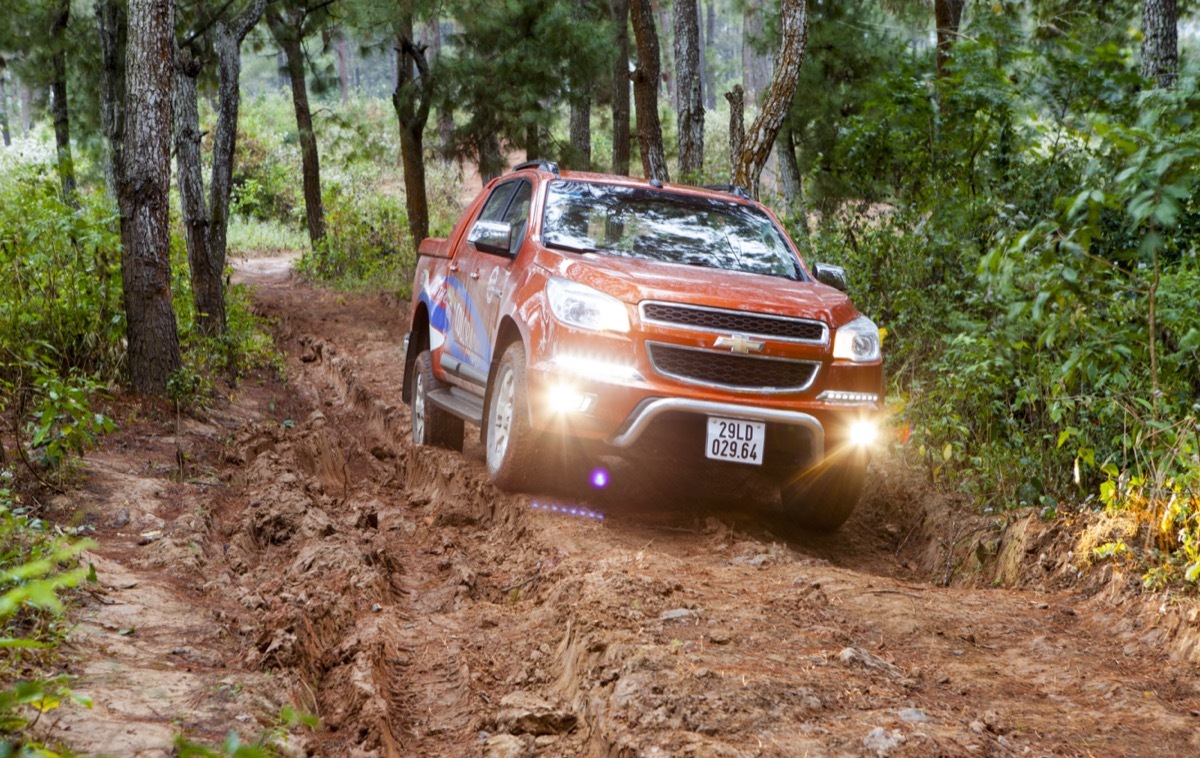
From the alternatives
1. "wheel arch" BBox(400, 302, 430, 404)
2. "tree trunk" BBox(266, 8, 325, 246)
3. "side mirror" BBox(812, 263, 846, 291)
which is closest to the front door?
"wheel arch" BBox(400, 302, 430, 404)

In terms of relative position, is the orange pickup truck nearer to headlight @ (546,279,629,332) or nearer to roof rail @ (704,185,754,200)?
headlight @ (546,279,629,332)

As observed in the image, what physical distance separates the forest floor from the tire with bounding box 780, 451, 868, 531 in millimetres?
156

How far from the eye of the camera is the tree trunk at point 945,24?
13.3 meters

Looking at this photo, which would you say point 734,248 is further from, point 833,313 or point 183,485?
point 183,485

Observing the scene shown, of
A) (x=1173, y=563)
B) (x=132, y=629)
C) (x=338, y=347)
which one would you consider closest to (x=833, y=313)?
(x=1173, y=563)

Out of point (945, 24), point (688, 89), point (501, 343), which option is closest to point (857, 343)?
point (501, 343)

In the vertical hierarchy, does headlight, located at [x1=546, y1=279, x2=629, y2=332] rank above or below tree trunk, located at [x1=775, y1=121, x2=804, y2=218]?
below

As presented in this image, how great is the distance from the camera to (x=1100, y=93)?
9.40m

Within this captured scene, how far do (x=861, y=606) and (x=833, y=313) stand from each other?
191cm

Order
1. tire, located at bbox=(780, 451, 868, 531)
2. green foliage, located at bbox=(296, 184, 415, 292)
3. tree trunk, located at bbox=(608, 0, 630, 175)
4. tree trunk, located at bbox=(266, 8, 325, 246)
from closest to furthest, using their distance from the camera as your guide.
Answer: tire, located at bbox=(780, 451, 868, 531), tree trunk, located at bbox=(608, 0, 630, 175), tree trunk, located at bbox=(266, 8, 325, 246), green foliage, located at bbox=(296, 184, 415, 292)

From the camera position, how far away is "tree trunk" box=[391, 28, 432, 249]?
18062mm

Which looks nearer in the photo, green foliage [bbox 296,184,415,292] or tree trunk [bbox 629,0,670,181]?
tree trunk [bbox 629,0,670,181]

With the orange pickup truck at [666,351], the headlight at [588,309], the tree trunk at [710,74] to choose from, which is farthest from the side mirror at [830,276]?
the tree trunk at [710,74]

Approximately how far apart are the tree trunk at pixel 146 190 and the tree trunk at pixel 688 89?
23.3ft
